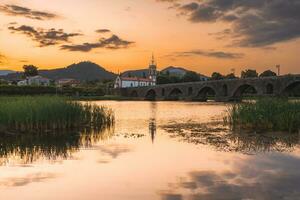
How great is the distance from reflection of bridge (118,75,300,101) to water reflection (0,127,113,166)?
6862cm

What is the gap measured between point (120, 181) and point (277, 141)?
1120 cm

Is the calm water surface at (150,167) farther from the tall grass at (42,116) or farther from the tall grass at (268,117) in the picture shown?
the tall grass at (268,117)

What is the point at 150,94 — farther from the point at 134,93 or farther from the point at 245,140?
the point at 245,140

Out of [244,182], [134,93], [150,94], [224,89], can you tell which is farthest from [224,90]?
[244,182]

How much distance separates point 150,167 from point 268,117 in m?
14.0

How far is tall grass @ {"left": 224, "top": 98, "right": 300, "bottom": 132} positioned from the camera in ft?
83.2

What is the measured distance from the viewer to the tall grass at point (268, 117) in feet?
83.2

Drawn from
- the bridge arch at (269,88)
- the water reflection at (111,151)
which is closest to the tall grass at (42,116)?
the water reflection at (111,151)

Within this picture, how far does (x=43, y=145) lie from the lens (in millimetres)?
20281

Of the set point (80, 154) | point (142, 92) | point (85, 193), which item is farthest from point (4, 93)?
point (85, 193)

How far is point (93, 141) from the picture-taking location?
22.3 metres

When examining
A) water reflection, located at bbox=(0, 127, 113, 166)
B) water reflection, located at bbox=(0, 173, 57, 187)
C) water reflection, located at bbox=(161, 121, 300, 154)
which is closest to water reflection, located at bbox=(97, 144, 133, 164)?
water reflection, located at bbox=(0, 127, 113, 166)

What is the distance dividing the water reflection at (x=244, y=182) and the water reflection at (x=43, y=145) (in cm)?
652

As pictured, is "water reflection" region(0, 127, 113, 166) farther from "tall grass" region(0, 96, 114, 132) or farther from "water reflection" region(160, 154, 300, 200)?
"water reflection" region(160, 154, 300, 200)
